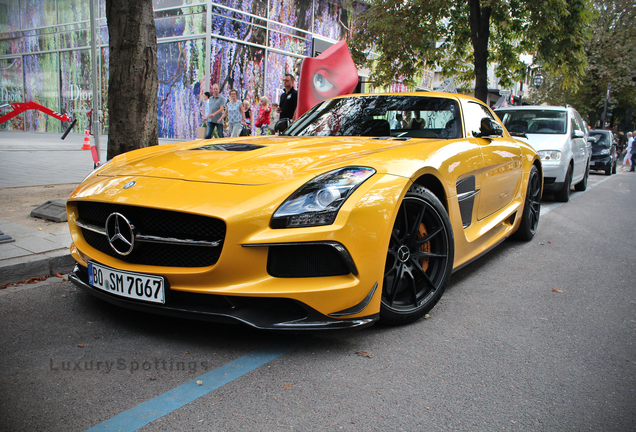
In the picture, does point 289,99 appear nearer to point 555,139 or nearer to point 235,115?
point 235,115

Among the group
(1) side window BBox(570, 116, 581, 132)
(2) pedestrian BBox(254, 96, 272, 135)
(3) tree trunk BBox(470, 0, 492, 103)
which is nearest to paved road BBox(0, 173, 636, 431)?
(1) side window BBox(570, 116, 581, 132)

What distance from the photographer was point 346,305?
2.41 m

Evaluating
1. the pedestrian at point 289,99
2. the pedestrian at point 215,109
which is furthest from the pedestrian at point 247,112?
the pedestrian at point 289,99

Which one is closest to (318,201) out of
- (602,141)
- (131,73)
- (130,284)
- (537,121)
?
(130,284)

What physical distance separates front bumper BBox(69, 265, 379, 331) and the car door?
191 cm

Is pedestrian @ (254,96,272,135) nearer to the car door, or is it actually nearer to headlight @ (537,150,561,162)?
headlight @ (537,150,561,162)

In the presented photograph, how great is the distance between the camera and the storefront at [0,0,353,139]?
55.0 feet

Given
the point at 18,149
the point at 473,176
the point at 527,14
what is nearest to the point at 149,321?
the point at 473,176

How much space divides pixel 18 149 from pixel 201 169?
12.4 meters

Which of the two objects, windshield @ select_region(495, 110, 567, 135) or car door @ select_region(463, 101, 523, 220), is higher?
windshield @ select_region(495, 110, 567, 135)

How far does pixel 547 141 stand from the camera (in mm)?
8625

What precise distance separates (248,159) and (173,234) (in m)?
0.72

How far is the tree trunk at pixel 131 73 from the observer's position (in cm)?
537

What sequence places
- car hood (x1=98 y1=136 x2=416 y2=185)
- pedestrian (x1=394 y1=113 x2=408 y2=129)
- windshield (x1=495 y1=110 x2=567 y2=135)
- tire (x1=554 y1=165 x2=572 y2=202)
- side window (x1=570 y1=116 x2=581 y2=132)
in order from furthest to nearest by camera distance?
side window (x1=570 y1=116 x2=581 y2=132) < windshield (x1=495 y1=110 x2=567 y2=135) < tire (x1=554 y1=165 x2=572 y2=202) < pedestrian (x1=394 y1=113 x2=408 y2=129) < car hood (x1=98 y1=136 x2=416 y2=185)
